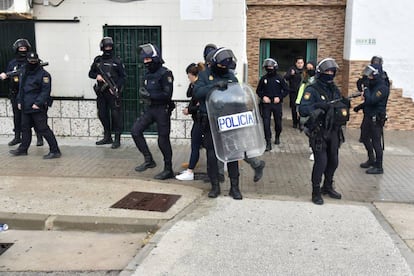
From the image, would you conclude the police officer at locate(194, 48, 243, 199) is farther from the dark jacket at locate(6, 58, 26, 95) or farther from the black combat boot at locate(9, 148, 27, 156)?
the dark jacket at locate(6, 58, 26, 95)

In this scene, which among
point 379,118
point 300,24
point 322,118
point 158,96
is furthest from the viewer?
point 300,24

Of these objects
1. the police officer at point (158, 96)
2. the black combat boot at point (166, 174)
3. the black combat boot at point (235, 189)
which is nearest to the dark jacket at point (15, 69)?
the police officer at point (158, 96)

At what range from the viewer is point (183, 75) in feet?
28.8

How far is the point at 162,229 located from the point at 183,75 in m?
4.47

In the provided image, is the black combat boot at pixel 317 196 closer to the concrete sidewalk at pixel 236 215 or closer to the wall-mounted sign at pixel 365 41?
the concrete sidewalk at pixel 236 215

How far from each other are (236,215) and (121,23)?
501 centimetres

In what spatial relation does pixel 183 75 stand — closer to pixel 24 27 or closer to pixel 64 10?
pixel 64 10

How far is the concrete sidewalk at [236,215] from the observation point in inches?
162

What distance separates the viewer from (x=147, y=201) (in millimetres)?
5680

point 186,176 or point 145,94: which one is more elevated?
point 145,94

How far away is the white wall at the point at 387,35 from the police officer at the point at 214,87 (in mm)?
6522

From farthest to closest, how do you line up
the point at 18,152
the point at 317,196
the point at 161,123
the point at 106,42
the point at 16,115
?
the point at 16,115
the point at 106,42
the point at 18,152
the point at 161,123
the point at 317,196

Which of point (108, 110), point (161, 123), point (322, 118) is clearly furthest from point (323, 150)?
point (108, 110)

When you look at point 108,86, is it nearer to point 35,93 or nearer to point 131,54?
point 131,54
